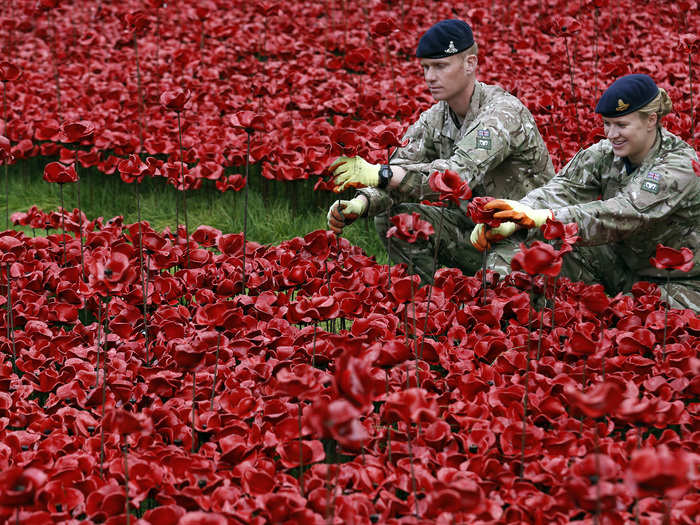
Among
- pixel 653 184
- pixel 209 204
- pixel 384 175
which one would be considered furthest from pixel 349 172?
pixel 209 204

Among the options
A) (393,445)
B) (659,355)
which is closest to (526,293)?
(659,355)

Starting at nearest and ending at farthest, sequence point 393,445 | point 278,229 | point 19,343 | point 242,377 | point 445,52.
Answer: point 393,445 < point 242,377 < point 19,343 < point 445,52 < point 278,229

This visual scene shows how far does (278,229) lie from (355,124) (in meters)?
1.04

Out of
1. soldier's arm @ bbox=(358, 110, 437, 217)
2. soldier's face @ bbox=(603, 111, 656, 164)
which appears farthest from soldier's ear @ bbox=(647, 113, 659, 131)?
soldier's arm @ bbox=(358, 110, 437, 217)

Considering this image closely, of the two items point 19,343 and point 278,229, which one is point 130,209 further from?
point 19,343

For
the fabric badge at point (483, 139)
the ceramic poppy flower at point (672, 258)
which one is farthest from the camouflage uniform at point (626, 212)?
the ceramic poppy flower at point (672, 258)

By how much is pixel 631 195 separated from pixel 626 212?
0.27 ft

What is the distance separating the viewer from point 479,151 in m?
3.69

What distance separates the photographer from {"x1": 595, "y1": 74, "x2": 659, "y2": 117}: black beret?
322 cm

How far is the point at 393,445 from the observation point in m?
2.30

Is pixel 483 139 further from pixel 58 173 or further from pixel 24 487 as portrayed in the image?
pixel 24 487

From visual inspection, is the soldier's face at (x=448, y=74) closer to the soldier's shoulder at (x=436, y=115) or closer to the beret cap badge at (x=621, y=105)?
the soldier's shoulder at (x=436, y=115)

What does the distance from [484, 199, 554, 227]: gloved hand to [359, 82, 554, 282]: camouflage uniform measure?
0.55 metres

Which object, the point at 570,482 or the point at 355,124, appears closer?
the point at 570,482
